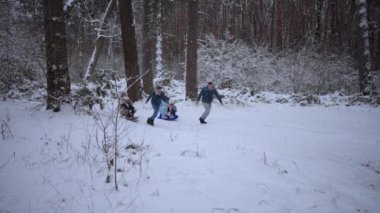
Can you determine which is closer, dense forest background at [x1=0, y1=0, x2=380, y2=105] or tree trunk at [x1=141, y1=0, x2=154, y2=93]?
dense forest background at [x1=0, y1=0, x2=380, y2=105]

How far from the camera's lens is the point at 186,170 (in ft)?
19.2

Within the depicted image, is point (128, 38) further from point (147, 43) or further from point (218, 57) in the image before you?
point (218, 57)

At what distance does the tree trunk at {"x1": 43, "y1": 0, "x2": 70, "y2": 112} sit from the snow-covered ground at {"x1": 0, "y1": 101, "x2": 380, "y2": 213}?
0.52 meters

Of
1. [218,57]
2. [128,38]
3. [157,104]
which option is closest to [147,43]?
[128,38]

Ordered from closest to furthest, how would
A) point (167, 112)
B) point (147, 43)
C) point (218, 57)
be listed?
point (167, 112) < point (147, 43) < point (218, 57)

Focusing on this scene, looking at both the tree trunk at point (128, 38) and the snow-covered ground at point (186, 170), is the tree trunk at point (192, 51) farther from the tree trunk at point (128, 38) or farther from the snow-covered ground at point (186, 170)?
the snow-covered ground at point (186, 170)

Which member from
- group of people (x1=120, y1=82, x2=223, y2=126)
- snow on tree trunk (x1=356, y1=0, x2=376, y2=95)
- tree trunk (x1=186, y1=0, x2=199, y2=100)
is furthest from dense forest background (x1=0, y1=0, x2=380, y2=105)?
group of people (x1=120, y1=82, x2=223, y2=126)

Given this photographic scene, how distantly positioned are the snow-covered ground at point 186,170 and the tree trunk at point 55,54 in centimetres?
52

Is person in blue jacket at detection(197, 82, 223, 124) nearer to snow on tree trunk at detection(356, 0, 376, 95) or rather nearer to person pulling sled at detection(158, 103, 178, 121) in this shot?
person pulling sled at detection(158, 103, 178, 121)

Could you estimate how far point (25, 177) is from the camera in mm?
5531

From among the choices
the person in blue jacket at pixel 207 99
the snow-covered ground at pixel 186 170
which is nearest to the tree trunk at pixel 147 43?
the person in blue jacket at pixel 207 99

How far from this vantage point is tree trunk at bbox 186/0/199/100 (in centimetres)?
1538

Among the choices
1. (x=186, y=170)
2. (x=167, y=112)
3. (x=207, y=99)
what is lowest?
(x=186, y=170)

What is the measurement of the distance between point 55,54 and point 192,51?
7.84 meters
